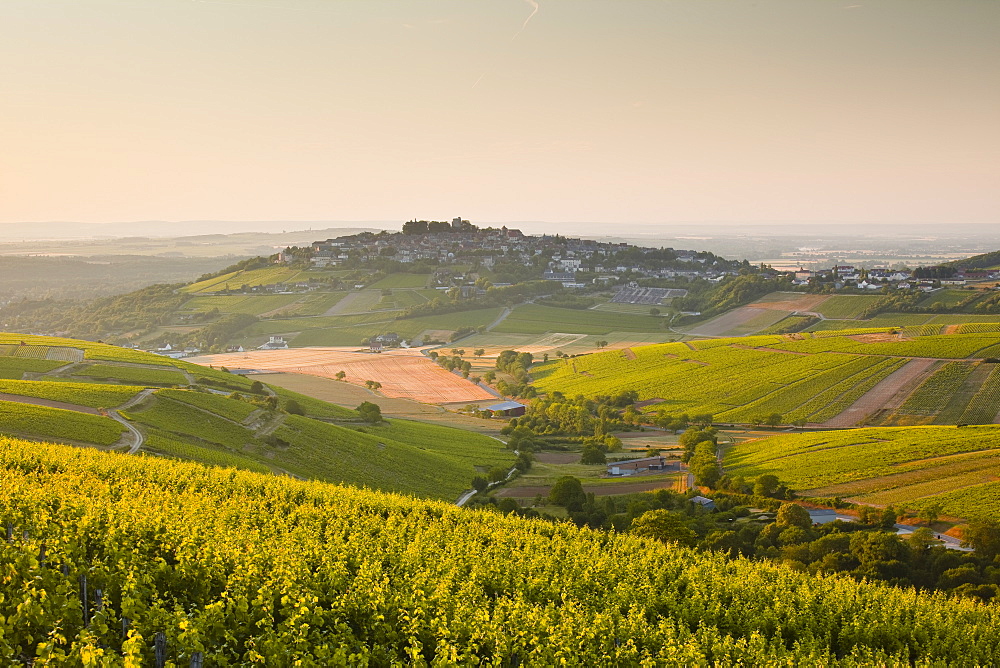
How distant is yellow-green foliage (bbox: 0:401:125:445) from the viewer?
40.9 metres

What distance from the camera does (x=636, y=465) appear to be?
202 ft

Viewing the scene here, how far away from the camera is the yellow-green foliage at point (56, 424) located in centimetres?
4088

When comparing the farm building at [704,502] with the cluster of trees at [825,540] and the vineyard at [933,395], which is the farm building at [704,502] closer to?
the cluster of trees at [825,540]

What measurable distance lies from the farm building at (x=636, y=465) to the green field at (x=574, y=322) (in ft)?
258

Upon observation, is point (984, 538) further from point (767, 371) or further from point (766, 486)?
point (767, 371)

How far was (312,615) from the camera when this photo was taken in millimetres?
16359

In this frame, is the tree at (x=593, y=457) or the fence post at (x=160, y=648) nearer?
the fence post at (x=160, y=648)

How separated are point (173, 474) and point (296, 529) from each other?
1030cm

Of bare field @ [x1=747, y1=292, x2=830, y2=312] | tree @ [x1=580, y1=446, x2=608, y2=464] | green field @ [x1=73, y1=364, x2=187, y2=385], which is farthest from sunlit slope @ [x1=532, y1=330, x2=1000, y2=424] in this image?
green field @ [x1=73, y1=364, x2=187, y2=385]

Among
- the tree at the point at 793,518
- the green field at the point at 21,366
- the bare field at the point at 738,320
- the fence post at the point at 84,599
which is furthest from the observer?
→ the bare field at the point at 738,320

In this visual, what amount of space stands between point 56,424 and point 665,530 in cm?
3539

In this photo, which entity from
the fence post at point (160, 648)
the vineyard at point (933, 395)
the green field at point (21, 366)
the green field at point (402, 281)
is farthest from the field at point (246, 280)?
the fence post at point (160, 648)

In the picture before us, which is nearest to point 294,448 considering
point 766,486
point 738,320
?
point 766,486

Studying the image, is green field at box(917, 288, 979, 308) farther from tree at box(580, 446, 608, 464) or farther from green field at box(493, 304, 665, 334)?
tree at box(580, 446, 608, 464)
